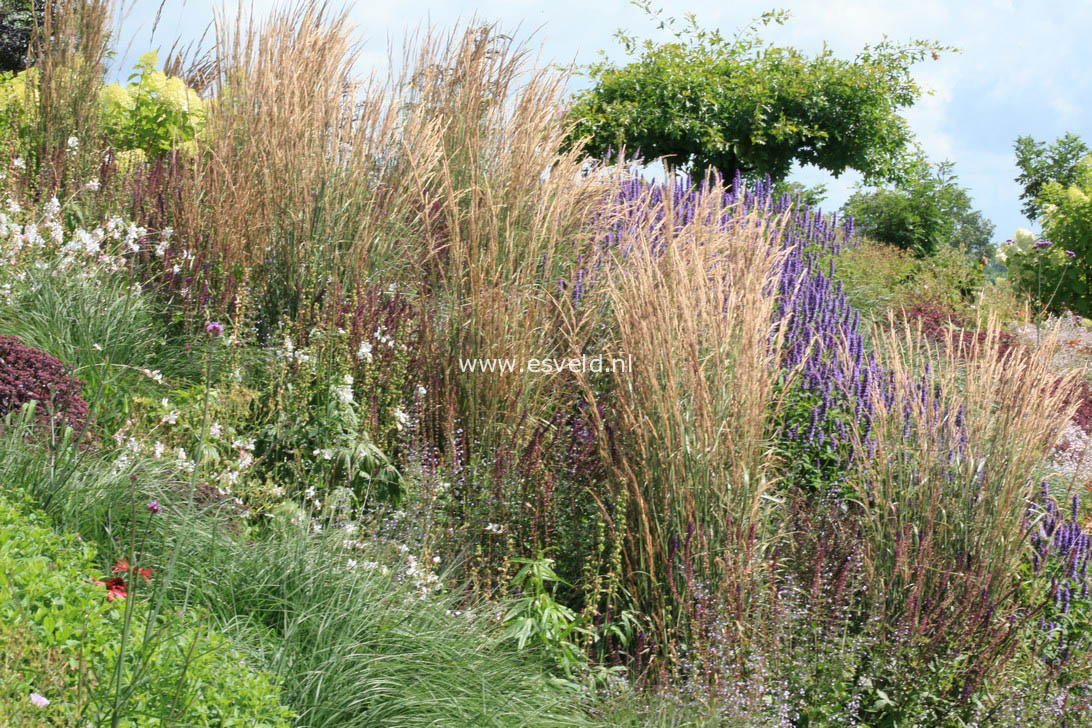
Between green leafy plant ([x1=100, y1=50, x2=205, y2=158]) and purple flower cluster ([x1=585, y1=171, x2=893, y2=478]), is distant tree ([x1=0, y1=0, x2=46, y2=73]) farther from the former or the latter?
purple flower cluster ([x1=585, y1=171, x2=893, y2=478])

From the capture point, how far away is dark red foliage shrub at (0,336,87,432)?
374 centimetres

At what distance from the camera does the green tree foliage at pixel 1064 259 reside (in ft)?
46.8

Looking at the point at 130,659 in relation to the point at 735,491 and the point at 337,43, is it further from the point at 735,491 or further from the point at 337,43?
the point at 337,43

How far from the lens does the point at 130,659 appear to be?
2.21 m

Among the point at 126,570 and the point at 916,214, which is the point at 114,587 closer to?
the point at 126,570

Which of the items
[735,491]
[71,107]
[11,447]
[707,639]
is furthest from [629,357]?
[71,107]

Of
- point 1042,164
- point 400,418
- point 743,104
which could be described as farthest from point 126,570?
point 1042,164

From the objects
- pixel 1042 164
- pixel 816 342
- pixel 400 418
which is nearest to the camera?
pixel 400 418

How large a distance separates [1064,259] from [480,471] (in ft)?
42.9

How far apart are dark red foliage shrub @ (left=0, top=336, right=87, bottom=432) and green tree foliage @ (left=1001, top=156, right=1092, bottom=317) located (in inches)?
532

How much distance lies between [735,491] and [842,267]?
5.72 meters

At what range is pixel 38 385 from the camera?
3.85 metres

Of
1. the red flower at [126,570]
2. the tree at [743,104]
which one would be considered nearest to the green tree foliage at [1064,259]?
the tree at [743,104]

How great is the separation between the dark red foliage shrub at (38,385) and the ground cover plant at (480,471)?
2 centimetres
